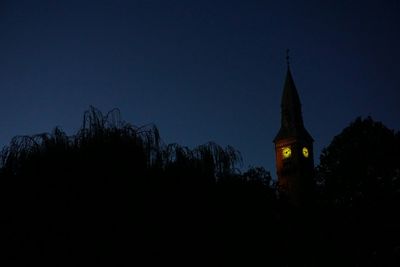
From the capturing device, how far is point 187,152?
13.5m

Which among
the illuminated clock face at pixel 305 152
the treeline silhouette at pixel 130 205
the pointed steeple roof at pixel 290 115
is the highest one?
the pointed steeple roof at pixel 290 115

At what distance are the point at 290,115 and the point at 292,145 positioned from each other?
4.48 m

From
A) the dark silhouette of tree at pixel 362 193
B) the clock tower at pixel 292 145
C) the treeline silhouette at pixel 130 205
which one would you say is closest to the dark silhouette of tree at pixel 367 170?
the dark silhouette of tree at pixel 362 193

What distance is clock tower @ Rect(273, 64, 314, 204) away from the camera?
60719mm

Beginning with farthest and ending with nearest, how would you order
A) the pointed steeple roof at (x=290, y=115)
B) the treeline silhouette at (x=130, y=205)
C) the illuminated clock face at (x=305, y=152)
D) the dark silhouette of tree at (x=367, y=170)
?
the illuminated clock face at (x=305, y=152), the pointed steeple roof at (x=290, y=115), the dark silhouette of tree at (x=367, y=170), the treeline silhouette at (x=130, y=205)

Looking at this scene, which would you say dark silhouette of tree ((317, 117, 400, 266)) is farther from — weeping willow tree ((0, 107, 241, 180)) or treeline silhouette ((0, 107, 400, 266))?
weeping willow tree ((0, 107, 241, 180))

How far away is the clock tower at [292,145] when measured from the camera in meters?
60.7

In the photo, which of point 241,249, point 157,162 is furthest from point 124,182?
point 241,249

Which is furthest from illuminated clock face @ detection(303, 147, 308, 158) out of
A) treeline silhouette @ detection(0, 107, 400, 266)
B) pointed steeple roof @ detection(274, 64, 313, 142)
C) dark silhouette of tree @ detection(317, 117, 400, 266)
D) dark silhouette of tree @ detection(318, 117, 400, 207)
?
treeline silhouette @ detection(0, 107, 400, 266)

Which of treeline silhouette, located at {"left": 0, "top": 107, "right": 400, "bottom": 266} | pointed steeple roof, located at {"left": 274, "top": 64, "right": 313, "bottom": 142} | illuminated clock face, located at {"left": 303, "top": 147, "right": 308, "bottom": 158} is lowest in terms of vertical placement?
treeline silhouette, located at {"left": 0, "top": 107, "right": 400, "bottom": 266}

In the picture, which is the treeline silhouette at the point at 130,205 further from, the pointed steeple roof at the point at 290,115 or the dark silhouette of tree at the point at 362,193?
the pointed steeple roof at the point at 290,115

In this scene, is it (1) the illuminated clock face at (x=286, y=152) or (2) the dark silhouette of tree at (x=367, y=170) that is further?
(1) the illuminated clock face at (x=286, y=152)

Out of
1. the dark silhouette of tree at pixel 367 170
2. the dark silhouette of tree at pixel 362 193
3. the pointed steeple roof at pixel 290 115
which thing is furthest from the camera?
the pointed steeple roof at pixel 290 115

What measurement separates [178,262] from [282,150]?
52659mm
